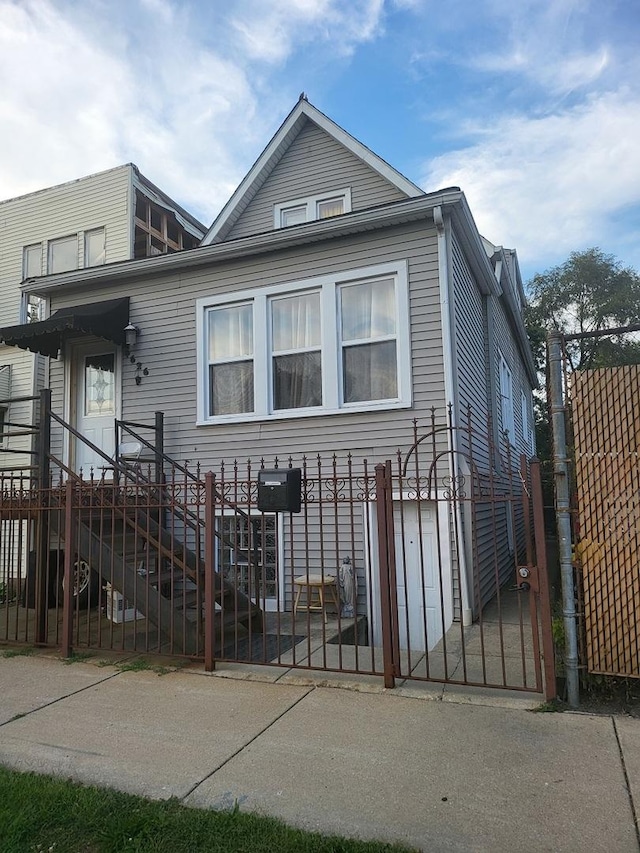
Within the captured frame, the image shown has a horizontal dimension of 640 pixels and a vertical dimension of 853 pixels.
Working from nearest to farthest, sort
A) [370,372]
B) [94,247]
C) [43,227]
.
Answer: [370,372] → [94,247] → [43,227]

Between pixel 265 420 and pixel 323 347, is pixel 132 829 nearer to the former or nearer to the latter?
pixel 265 420

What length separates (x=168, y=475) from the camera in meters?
8.88

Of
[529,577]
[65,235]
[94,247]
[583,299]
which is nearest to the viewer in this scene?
[529,577]

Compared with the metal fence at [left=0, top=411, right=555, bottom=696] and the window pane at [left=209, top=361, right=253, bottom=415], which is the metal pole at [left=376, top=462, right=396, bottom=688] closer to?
the metal fence at [left=0, top=411, right=555, bottom=696]

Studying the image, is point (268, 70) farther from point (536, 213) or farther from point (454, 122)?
point (536, 213)

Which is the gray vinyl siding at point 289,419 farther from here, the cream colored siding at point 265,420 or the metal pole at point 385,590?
the metal pole at point 385,590

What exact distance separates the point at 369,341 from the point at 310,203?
3.52 meters

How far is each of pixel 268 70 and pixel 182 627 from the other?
9291 mm

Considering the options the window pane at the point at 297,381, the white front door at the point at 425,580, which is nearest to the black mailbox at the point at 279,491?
the white front door at the point at 425,580

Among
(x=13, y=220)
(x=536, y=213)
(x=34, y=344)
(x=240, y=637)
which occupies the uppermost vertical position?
(x=536, y=213)

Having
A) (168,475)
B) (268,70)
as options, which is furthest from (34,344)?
(268,70)

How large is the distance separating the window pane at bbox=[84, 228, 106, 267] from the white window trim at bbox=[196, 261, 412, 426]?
5.92 meters

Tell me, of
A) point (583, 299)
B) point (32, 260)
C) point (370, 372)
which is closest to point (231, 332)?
point (370, 372)

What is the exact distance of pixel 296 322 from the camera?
27.7 ft
